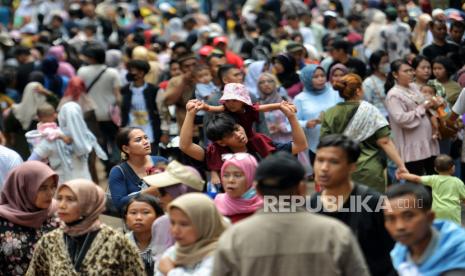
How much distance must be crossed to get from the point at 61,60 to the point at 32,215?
395 inches

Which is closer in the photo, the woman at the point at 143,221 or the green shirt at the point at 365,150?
the woman at the point at 143,221

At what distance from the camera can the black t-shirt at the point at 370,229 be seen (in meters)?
6.52

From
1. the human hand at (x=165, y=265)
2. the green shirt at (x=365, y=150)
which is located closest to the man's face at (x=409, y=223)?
the human hand at (x=165, y=265)

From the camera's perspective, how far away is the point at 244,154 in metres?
7.64

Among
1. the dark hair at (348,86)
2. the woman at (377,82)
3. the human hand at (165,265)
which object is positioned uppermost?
the human hand at (165,265)

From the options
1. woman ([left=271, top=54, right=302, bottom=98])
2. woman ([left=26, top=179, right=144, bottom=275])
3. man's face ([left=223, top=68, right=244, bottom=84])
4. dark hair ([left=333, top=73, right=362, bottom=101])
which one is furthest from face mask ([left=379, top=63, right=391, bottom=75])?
woman ([left=26, top=179, right=144, bottom=275])

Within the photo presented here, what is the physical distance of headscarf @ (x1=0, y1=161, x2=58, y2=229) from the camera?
7.51 metres

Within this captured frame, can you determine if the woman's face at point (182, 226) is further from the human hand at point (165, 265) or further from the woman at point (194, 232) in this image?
the human hand at point (165, 265)

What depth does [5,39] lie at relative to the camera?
20.2 metres

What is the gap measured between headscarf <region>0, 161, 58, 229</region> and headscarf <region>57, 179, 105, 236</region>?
59cm

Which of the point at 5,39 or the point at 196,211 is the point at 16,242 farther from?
the point at 5,39

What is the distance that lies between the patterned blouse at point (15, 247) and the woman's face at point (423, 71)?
6051 mm

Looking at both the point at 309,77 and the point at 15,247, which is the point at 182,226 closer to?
the point at 15,247

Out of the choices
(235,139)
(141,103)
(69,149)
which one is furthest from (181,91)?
(235,139)
